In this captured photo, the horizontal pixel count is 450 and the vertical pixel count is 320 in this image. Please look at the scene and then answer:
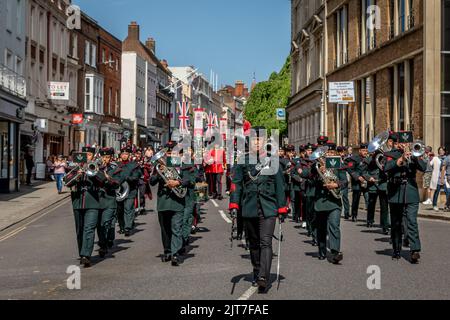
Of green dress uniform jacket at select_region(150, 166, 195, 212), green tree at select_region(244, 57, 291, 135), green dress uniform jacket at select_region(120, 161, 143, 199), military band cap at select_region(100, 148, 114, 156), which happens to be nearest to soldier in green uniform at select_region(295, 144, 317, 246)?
green dress uniform jacket at select_region(150, 166, 195, 212)

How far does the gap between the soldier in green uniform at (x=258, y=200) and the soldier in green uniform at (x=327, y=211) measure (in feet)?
7.28

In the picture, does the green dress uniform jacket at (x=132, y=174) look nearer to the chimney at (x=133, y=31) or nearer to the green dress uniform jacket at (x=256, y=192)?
the green dress uniform jacket at (x=256, y=192)

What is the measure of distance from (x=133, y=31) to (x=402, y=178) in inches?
2579

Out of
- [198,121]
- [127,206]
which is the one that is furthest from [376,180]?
[198,121]

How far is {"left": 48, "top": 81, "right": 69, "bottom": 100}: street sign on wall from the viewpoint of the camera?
39281mm

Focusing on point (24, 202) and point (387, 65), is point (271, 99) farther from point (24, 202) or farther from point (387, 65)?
point (24, 202)

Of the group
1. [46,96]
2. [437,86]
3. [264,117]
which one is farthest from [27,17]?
[264,117]

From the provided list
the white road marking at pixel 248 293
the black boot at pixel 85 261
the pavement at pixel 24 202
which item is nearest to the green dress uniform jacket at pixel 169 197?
the black boot at pixel 85 261

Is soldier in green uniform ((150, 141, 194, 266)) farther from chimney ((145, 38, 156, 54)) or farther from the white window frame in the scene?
chimney ((145, 38, 156, 54))

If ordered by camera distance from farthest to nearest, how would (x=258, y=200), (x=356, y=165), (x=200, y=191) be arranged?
(x=356, y=165) < (x=200, y=191) < (x=258, y=200)

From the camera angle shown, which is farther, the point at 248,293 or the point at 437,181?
the point at 437,181

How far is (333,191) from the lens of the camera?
10.6 meters

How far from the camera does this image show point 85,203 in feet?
33.8
